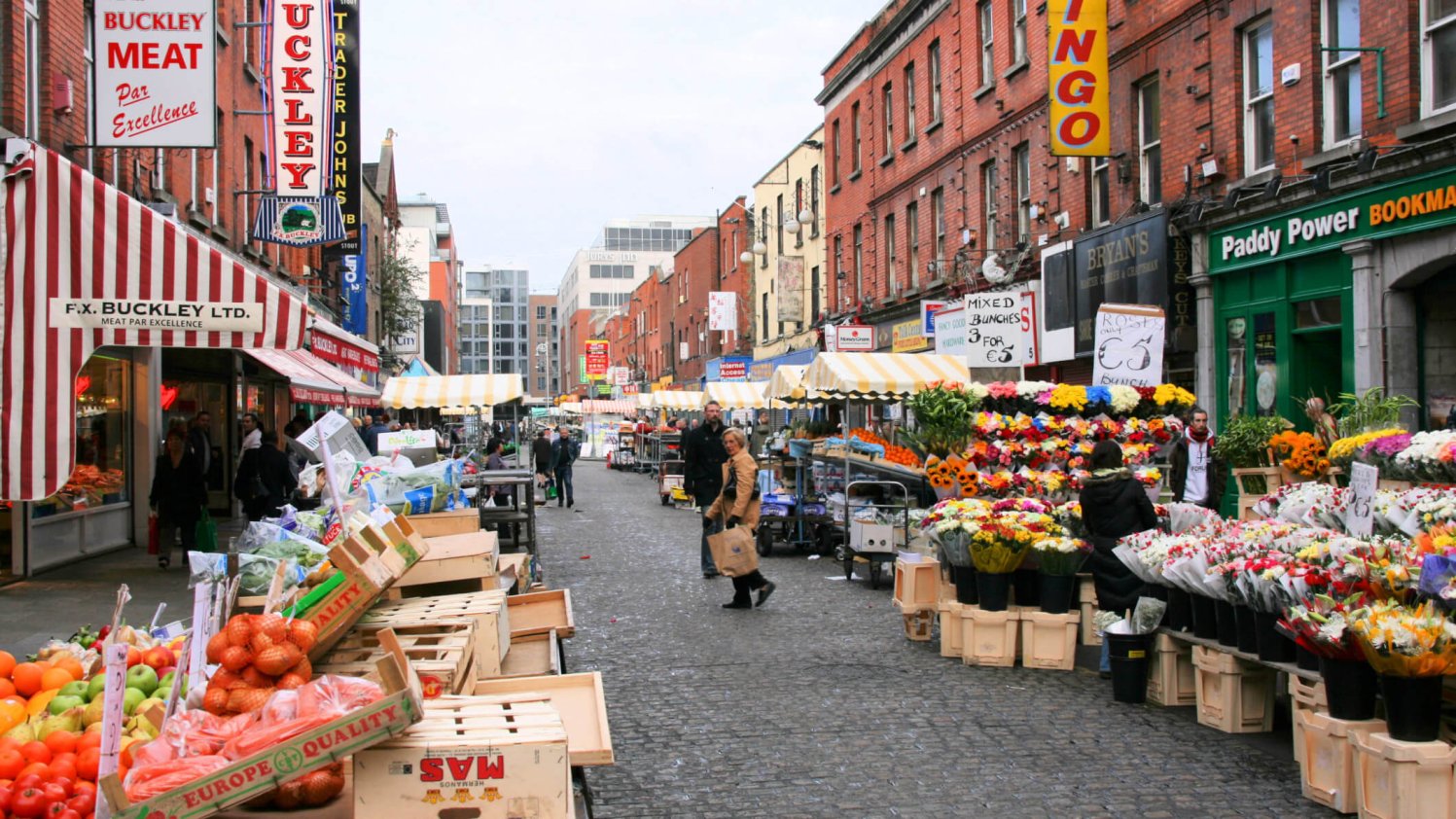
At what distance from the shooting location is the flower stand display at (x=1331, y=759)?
18.3ft

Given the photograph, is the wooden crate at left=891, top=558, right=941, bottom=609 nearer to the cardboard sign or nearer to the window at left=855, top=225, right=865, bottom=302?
the cardboard sign

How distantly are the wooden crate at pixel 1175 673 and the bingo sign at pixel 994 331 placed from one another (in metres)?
9.47

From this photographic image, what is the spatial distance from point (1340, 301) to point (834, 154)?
74.9 ft

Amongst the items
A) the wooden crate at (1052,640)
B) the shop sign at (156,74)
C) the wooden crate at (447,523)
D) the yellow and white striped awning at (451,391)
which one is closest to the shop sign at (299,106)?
the yellow and white striped awning at (451,391)

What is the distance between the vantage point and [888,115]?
101 feet

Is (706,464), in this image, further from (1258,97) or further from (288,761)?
(288,761)

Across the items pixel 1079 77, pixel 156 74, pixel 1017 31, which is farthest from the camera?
pixel 1017 31

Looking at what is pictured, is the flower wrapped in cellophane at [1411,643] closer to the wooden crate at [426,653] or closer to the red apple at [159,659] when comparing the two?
the wooden crate at [426,653]

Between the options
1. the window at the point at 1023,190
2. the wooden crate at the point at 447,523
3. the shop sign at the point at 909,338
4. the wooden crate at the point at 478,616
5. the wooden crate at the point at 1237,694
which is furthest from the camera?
the shop sign at the point at 909,338

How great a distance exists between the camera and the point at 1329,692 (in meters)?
5.77

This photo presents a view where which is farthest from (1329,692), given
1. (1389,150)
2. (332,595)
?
(1389,150)

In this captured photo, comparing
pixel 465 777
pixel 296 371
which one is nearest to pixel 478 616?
pixel 465 777

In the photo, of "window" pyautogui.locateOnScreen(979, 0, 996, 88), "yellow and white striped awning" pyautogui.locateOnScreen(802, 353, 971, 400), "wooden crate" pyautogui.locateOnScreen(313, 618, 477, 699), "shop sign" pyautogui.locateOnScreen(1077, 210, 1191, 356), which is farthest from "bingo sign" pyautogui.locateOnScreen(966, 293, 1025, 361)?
"wooden crate" pyautogui.locateOnScreen(313, 618, 477, 699)

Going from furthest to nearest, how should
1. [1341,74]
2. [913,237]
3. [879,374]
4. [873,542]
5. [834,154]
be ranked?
[834,154] < [913,237] < [879,374] < [1341,74] < [873,542]
